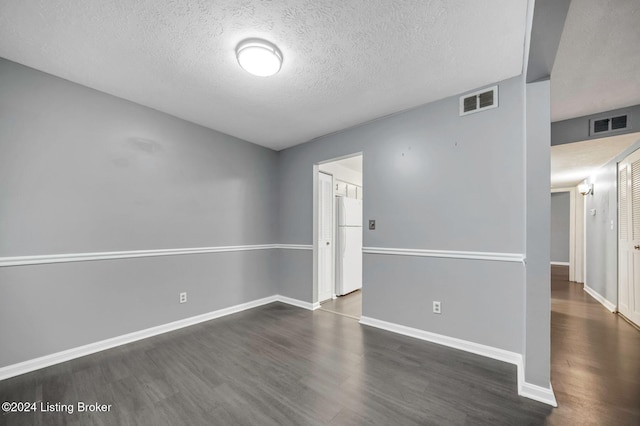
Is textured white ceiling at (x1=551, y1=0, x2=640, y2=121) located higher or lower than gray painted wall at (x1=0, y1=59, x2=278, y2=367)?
higher

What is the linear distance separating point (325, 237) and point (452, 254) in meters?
2.12

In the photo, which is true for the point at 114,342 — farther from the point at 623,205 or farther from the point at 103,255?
the point at 623,205

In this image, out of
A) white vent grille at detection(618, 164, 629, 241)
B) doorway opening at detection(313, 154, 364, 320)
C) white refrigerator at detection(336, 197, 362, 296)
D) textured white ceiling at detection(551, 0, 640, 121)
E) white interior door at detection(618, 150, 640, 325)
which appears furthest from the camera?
white refrigerator at detection(336, 197, 362, 296)

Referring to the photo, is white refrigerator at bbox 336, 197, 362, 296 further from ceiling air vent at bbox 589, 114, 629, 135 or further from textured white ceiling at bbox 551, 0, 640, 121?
ceiling air vent at bbox 589, 114, 629, 135

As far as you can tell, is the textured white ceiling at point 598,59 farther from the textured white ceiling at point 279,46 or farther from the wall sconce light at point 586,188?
the wall sconce light at point 586,188

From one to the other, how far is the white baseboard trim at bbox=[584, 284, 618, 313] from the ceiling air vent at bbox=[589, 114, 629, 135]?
262 centimetres

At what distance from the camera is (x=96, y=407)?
171cm

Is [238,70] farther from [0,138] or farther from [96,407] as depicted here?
[96,407]

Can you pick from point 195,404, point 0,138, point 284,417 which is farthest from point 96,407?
point 0,138

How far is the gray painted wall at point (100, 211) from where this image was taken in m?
2.10

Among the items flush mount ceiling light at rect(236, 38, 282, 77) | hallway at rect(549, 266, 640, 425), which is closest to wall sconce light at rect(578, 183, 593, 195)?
hallway at rect(549, 266, 640, 425)

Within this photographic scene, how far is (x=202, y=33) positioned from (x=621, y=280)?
579 cm

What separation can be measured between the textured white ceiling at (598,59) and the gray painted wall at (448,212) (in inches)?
16.3

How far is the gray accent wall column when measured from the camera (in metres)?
1.73
